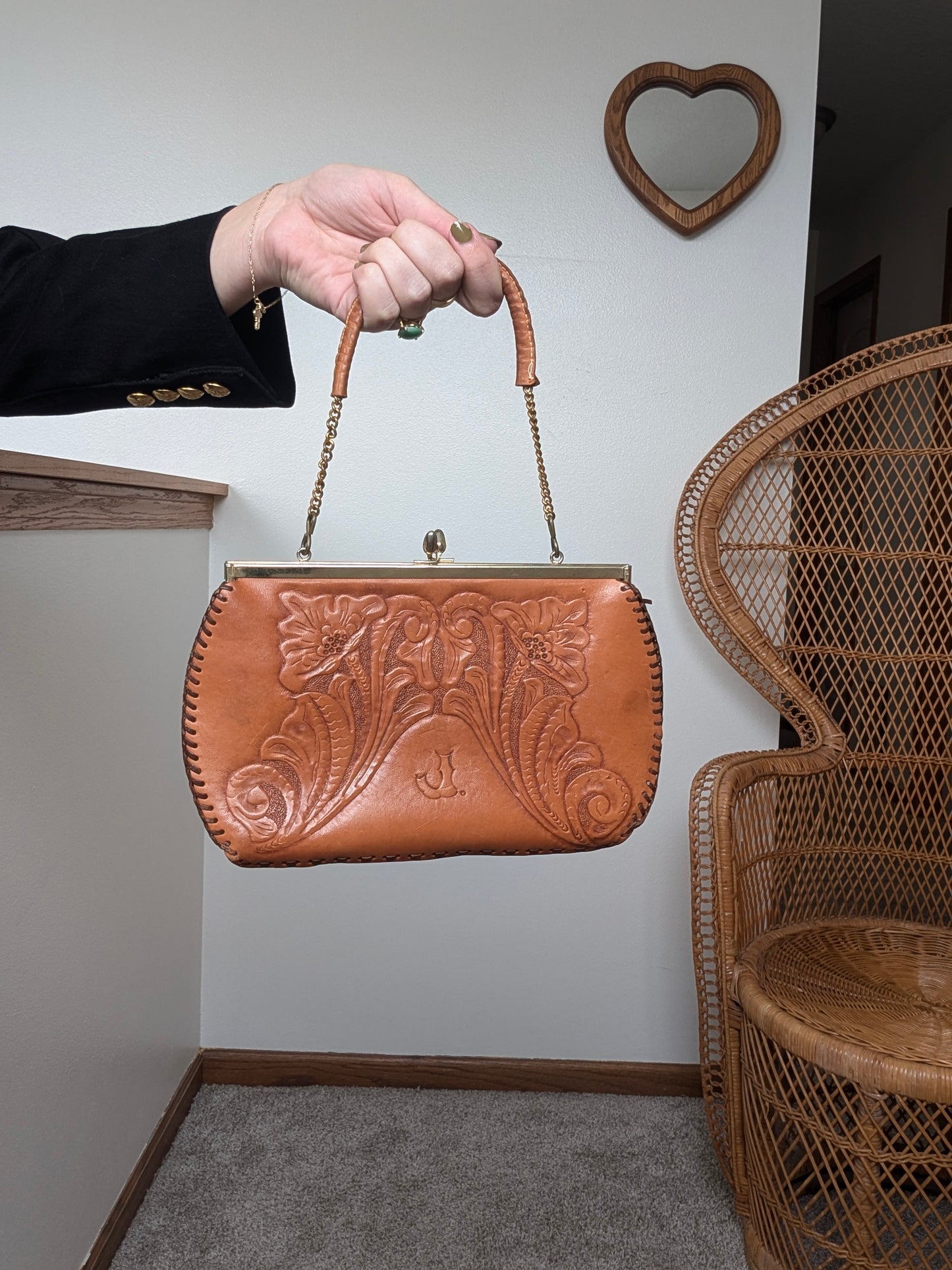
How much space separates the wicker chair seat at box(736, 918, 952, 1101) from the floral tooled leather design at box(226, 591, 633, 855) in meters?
0.66

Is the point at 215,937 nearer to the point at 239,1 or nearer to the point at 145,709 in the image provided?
the point at 145,709

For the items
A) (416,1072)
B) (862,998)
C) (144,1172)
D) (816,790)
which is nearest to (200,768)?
(862,998)

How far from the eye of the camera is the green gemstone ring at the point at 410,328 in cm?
83

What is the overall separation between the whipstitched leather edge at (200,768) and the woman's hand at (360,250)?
0.26 metres

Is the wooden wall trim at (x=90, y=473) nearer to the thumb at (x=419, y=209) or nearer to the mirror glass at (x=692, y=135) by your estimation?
the thumb at (x=419, y=209)

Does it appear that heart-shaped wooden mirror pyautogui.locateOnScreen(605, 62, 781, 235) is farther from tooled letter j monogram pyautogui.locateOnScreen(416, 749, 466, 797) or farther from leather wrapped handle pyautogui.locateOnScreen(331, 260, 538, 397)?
tooled letter j monogram pyautogui.locateOnScreen(416, 749, 466, 797)

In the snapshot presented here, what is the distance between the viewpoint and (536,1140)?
2053 millimetres

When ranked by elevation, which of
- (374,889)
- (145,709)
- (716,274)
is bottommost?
(374,889)

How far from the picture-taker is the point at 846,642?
1995 mm

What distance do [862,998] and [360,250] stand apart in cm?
133

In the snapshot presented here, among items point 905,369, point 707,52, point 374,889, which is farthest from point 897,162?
point 374,889

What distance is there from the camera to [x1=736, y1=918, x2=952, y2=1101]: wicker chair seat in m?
1.38

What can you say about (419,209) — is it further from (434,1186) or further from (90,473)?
(434,1186)

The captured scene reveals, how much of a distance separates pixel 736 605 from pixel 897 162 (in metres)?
3.37
